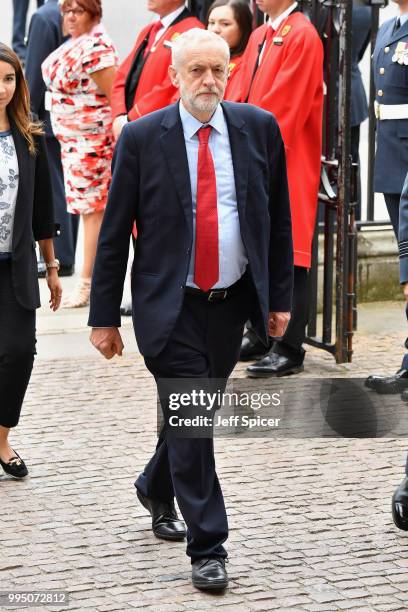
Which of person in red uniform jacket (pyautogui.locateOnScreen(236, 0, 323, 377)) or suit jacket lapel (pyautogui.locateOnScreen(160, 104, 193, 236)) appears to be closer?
suit jacket lapel (pyautogui.locateOnScreen(160, 104, 193, 236))

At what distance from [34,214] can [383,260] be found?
355 centimetres

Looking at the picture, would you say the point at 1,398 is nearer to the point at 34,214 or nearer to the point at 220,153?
the point at 34,214

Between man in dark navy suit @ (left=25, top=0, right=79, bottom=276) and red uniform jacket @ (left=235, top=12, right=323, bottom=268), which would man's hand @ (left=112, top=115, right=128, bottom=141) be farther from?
man in dark navy suit @ (left=25, top=0, right=79, bottom=276)

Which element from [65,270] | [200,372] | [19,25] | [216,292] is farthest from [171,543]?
[19,25]

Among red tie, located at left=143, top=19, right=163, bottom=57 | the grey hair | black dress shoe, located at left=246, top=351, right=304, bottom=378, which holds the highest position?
the grey hair

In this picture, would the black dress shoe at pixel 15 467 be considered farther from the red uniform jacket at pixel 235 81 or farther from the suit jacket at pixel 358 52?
the suit jacket at pixel 358 52

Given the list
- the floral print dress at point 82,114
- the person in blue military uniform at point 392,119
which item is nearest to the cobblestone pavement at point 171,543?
the person in blue military uniform at point 392,119

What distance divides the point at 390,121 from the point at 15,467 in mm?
2836

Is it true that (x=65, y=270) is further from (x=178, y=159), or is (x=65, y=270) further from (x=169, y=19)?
(x=178, y=159)

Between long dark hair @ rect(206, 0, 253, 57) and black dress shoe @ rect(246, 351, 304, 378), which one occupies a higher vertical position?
long dark hair @ rect(206, 0, 253, 57)

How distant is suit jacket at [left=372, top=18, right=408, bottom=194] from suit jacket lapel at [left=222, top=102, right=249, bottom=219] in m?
2.67

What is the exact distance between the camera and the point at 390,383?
23.8ft

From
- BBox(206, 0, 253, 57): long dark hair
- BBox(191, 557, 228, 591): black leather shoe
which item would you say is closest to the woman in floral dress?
BBox(206, 0, 253, 57): long dark hair

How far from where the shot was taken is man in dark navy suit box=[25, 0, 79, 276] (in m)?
9.57
